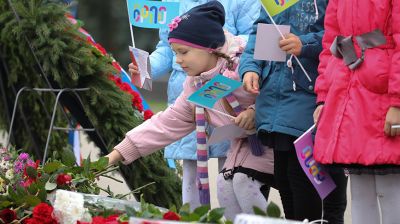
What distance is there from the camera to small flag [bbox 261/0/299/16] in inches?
182

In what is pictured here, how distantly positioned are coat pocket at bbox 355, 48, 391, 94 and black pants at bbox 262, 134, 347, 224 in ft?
1.80

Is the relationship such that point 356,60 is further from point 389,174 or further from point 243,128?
point 243,128

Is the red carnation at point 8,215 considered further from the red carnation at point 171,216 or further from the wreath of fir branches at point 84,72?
the wreath of fir branches at point 84,72

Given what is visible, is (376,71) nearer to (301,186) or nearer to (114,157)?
(301,186)

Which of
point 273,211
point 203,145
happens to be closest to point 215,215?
point 273,211

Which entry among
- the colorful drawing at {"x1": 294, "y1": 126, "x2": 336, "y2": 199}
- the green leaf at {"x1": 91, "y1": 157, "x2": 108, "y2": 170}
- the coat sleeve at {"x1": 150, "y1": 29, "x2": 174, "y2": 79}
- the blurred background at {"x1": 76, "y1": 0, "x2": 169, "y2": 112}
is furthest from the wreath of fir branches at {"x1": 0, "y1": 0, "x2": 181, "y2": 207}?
the blurred background at {"x1": 76, "y1": 0, "x2": 169, "y2": 112}

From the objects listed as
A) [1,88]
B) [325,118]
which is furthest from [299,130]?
[1,88]

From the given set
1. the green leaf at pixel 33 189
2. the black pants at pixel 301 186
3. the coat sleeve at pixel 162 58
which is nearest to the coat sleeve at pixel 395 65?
the black pants at pixel 301 186

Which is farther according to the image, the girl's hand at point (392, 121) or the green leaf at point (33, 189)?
the green leaf at point (33, 189)

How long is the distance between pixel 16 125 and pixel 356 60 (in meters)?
3.42

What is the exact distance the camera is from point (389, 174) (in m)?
4.29

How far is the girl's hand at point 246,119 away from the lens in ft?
15.8

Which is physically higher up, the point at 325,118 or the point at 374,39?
the point at 374,39

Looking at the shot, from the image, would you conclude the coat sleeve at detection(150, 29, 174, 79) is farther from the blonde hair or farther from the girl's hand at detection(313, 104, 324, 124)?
the girl's hand at detection(313, 104, 324, 124)
